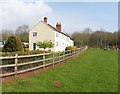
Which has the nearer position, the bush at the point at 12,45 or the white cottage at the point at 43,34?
the bush at the point at 12,45

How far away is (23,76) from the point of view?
1173 cm

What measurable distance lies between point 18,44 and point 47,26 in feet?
120

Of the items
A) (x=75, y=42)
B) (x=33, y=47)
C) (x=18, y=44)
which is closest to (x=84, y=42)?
(x=75, y=42)

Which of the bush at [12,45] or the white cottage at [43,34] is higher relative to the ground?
the white cottage at [43,34]

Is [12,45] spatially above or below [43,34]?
below

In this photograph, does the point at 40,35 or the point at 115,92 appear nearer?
the point at 115,92

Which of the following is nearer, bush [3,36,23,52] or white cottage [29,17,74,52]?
bush [3,36,23,52]

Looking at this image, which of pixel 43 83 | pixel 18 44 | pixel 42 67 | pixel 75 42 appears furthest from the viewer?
pixel 75 42

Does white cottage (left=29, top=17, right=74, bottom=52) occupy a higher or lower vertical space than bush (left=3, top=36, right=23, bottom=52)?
higher

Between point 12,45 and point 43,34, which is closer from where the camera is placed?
point 12,45

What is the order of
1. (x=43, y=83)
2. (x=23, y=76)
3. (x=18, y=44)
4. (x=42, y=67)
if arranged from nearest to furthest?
1. (x=43, y=83)
2. (x=23, y=76)
3. (x=42, y=67)
4. (x=18, y=44)

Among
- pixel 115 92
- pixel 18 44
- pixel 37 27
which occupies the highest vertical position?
pixel 37 27

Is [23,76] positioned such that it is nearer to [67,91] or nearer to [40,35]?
[67,91]

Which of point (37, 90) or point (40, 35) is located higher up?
point (40, 35)
